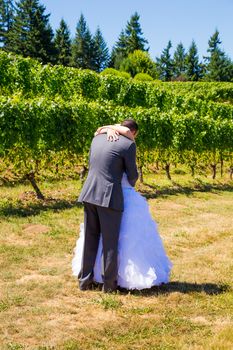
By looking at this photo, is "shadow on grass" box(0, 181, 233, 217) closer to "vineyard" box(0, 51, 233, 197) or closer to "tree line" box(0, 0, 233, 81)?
"vineyard" box(0, 51, 233, 197)

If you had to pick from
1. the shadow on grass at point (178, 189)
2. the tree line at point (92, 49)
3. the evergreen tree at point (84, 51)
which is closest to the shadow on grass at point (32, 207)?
the shadow on grass at point (178, 189)

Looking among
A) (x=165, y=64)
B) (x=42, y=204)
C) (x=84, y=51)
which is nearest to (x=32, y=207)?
(x=42, y=204)

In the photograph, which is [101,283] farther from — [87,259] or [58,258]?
[58,258]

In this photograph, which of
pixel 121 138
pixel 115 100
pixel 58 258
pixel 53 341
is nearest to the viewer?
pixel 53 341

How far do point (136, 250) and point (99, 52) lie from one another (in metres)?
68.7

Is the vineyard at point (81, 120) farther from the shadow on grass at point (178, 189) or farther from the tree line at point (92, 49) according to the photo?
the tree line at point (92, 49)

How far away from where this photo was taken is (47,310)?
13.9 ft

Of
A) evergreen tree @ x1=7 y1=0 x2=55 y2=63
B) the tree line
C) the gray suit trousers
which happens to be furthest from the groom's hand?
evergreen tree @ x1=7 y1=0 x2=55 y2=63

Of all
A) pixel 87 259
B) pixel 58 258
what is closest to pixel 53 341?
pixel 87 259

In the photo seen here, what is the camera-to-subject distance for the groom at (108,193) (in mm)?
4574

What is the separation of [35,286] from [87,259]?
708mm

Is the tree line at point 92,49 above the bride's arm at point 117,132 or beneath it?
above

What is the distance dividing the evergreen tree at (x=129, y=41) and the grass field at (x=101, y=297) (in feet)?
216

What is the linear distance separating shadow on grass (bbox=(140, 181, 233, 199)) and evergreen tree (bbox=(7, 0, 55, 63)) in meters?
40.3
